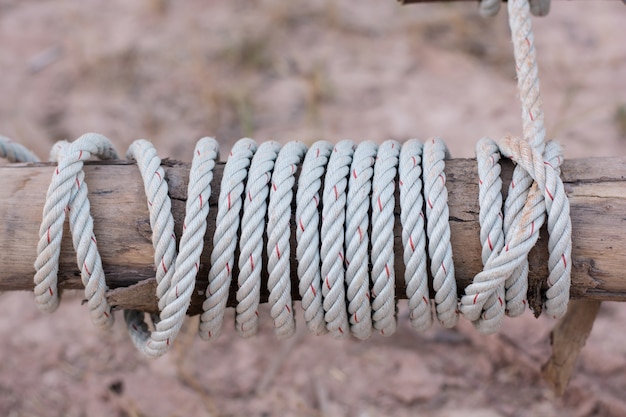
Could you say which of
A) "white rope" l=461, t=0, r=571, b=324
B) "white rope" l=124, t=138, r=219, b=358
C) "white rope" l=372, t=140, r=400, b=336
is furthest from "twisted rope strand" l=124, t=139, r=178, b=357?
"white rope" l=461, t=0, r=571, b=324

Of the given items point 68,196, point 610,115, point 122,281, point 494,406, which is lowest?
point 494,406

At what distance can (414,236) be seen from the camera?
0.76 metres

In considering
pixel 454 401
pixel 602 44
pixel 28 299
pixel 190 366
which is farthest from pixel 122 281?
pixel 602 44

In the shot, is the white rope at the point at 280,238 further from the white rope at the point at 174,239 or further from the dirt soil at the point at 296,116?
the dirt soil at the point at 296,116

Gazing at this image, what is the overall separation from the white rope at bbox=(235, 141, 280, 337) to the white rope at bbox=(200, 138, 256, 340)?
0.01 meters

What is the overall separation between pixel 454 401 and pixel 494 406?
0.28ft

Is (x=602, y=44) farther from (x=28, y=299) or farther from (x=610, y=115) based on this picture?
(x=28, y=299)

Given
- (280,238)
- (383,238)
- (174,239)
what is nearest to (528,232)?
(383,238)

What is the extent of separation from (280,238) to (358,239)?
9 centimetres

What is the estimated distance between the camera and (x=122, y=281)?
2.65 ft

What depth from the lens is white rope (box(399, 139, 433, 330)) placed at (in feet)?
2.49

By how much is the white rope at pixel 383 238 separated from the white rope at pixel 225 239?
16cm

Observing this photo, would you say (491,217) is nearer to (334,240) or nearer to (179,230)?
(334,240)

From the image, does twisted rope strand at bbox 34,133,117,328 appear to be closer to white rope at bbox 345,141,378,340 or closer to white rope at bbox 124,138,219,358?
white rope at bbox 124,138,219,358
